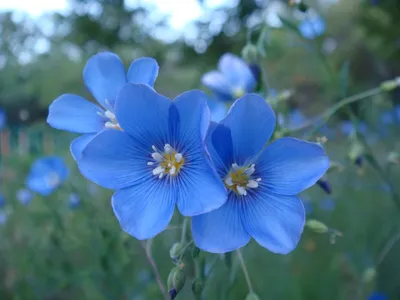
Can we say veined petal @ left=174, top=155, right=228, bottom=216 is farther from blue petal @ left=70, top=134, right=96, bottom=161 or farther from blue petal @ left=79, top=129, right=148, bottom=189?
blue petal @ left=70, top=134, right=96, bottom=161

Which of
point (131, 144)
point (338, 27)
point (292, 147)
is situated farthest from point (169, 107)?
point (338, 27)

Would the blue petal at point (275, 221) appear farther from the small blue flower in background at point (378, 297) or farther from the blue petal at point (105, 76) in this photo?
the small blue flower in background at point (378, 297)

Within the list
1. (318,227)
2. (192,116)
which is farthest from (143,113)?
(318,227)

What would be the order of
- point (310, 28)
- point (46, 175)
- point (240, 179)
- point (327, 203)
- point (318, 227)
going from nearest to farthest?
point (240, 179), point (318, 227), point (310, 28), point (46, 175), point (327, 203)

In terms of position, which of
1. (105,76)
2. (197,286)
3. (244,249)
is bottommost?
(244,249)

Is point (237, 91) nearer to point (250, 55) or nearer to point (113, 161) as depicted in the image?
point (250, 55)

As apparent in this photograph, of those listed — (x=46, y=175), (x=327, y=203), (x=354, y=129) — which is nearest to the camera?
(x=354, y=129)

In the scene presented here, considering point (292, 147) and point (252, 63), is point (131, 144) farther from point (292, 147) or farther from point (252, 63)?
point (252, 63)
